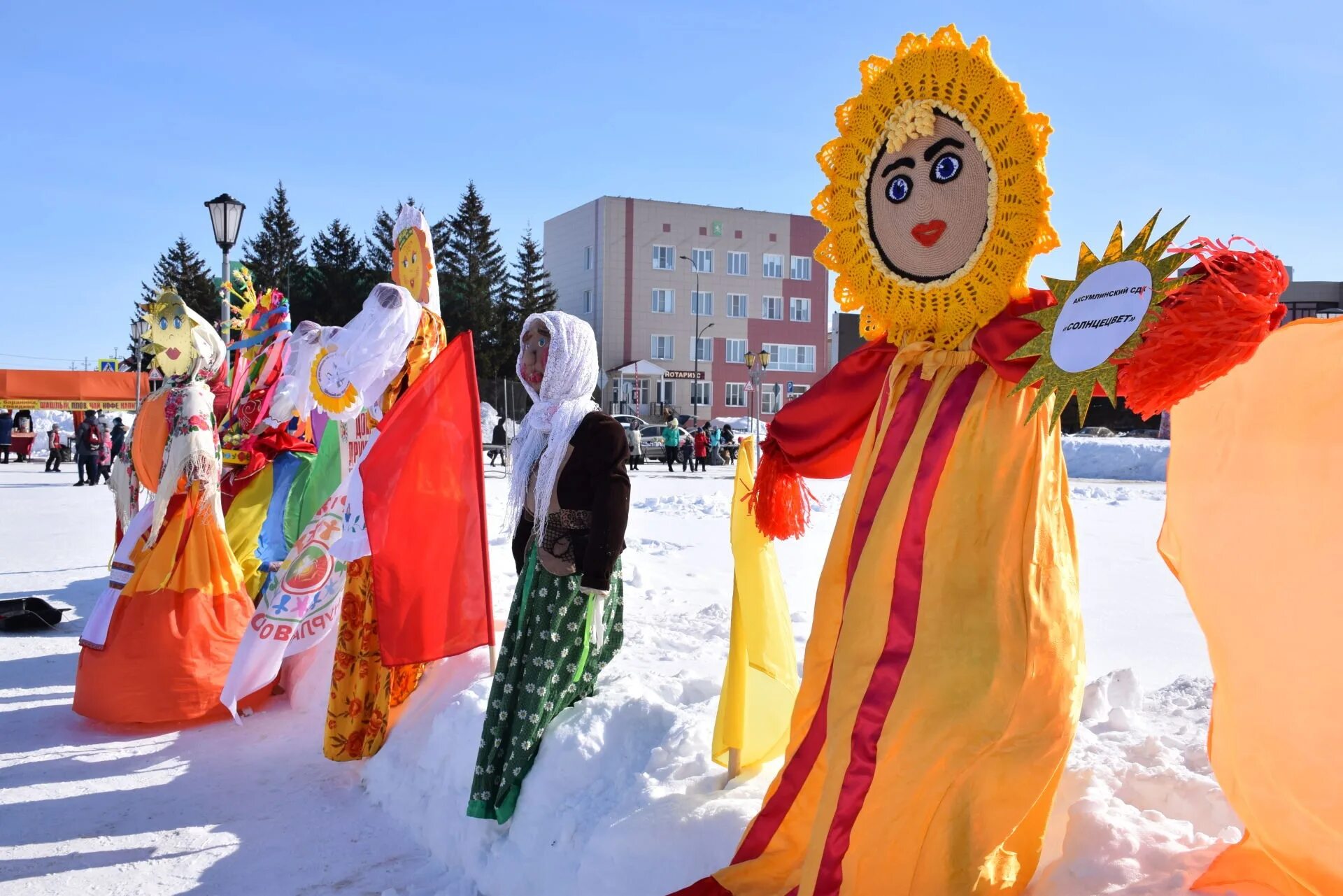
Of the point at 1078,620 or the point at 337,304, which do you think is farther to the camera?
the point at 337,304

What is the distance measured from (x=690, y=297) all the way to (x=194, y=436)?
4551 centimetres

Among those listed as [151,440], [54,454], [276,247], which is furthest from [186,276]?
[151,440]

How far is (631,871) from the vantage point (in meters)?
2.91

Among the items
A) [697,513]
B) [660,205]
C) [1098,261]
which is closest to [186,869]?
[1098,261]

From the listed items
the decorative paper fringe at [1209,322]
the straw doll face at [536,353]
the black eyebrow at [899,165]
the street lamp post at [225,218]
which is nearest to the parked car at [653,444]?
the street lamp post at [225,218]

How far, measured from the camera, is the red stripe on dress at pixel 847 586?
257 cm

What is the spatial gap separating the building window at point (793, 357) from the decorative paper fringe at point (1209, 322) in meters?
50.4

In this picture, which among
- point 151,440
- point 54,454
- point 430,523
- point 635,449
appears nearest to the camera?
point 430,523

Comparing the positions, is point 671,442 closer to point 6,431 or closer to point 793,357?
point 6,431

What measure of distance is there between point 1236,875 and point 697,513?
475 inches

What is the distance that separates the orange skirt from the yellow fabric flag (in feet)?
11.1

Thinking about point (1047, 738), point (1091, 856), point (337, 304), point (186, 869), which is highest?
point (337, 304)

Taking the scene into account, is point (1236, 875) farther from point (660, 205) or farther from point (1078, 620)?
point (660, 205)

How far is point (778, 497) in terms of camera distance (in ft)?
10.4
